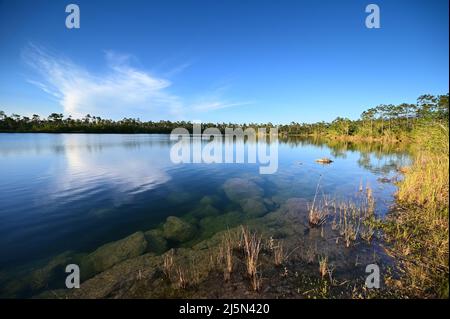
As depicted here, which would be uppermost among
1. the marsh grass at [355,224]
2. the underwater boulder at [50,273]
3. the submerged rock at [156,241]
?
the marsh grass at [355,224]

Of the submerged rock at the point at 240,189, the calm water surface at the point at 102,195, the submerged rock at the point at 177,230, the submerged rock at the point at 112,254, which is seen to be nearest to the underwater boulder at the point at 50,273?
the submerged rock at the point at 112,254

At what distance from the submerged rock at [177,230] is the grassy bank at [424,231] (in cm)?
733

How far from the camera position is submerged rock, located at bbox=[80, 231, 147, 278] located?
692cm

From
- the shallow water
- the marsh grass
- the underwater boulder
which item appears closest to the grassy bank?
the marsh grass

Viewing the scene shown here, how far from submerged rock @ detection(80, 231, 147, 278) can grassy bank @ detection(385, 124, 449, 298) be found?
8439 mm

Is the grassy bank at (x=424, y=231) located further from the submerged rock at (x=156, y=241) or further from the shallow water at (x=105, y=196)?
the submerged rock at (x=156, y=241)

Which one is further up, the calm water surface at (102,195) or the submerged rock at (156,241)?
the calm water surface at (102,195)

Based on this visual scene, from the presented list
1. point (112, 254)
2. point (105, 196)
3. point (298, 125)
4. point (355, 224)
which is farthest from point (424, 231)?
point (298, 125)

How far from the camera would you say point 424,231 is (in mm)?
7918

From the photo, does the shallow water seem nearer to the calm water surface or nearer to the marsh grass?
the calm water surface

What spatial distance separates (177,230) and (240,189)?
26.2ft

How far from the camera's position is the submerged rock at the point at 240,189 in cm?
1484

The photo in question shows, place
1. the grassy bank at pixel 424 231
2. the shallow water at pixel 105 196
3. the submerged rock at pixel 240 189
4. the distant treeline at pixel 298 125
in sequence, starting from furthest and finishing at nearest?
the distant treeline at pixel 298 125 < the submerged rock at pixel 240 189 < the shallow water at pixel 105 196 < the grassy bank at pixel 424 231

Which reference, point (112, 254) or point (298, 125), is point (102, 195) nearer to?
point (112, 254)
